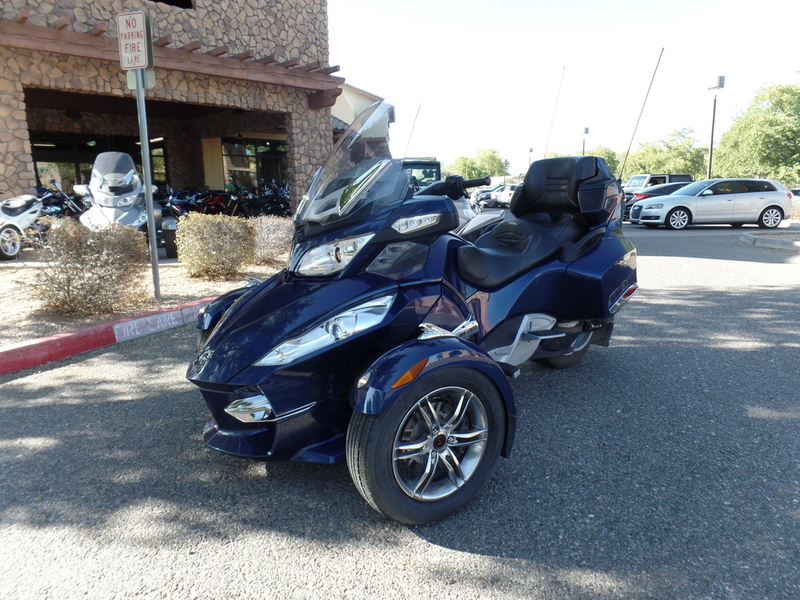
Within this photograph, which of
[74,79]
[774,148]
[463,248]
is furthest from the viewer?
[774,148]

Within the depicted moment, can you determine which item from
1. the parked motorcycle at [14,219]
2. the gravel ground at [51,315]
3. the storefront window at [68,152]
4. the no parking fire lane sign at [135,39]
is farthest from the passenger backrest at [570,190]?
the storefront window at [68,152]

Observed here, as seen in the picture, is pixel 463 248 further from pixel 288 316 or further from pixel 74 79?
pixel 74 79

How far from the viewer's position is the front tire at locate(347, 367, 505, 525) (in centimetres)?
220

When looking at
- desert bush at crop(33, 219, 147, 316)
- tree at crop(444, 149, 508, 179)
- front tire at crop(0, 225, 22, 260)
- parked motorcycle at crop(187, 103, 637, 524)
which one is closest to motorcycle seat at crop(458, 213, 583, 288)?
parked motorcycle at crop(187, 103, 637, 524)

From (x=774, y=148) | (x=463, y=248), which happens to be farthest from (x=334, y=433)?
(x=774, y=148)

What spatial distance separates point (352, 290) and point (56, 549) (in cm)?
157

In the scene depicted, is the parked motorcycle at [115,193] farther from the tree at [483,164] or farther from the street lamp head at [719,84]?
the tree at [483,164]

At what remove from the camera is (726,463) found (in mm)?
2869

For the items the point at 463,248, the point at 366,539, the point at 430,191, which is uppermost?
the point at 430,191

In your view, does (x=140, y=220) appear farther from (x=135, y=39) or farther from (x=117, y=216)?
(x=135, y=39)

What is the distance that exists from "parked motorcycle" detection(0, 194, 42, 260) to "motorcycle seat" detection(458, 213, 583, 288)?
26.6 feet

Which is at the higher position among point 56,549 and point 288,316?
point 288,316

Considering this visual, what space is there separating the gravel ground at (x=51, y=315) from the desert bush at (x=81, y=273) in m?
0.11

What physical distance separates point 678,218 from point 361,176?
16980mm
